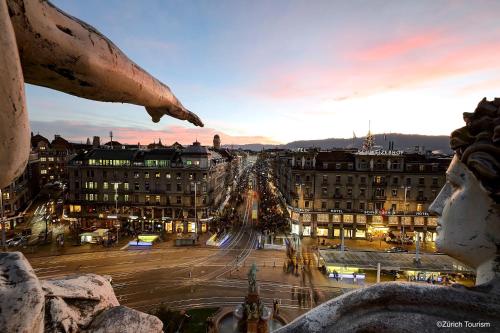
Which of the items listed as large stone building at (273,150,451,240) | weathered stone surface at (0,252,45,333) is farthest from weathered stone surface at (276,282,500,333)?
large stone building at (273,150,451,240)

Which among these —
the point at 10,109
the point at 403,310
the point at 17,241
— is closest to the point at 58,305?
the point at 10,109

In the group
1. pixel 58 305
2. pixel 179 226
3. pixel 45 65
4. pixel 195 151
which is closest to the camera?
pixel 45 65

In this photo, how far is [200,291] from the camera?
1204 inches

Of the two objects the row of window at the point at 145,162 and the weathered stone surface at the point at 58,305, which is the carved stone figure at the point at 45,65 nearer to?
the weathered stone surface at the point at 58,305

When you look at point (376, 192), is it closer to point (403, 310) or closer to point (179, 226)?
point (179, 226)

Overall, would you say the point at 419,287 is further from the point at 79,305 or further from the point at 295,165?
the point at 295,165

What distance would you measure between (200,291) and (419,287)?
103 ft

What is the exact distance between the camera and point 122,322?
8.50 ft

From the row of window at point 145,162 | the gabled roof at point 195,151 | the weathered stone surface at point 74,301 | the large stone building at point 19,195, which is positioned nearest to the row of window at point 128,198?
the row of window at point 145,162

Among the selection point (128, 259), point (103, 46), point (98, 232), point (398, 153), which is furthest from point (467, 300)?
point (398, 153)

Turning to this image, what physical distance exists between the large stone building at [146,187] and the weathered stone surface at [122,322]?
53875 mm

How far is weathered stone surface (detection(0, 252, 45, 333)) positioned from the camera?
1812 mm

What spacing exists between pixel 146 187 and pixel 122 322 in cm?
5866

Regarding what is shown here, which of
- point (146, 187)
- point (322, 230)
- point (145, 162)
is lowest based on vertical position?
point (322, 230)
